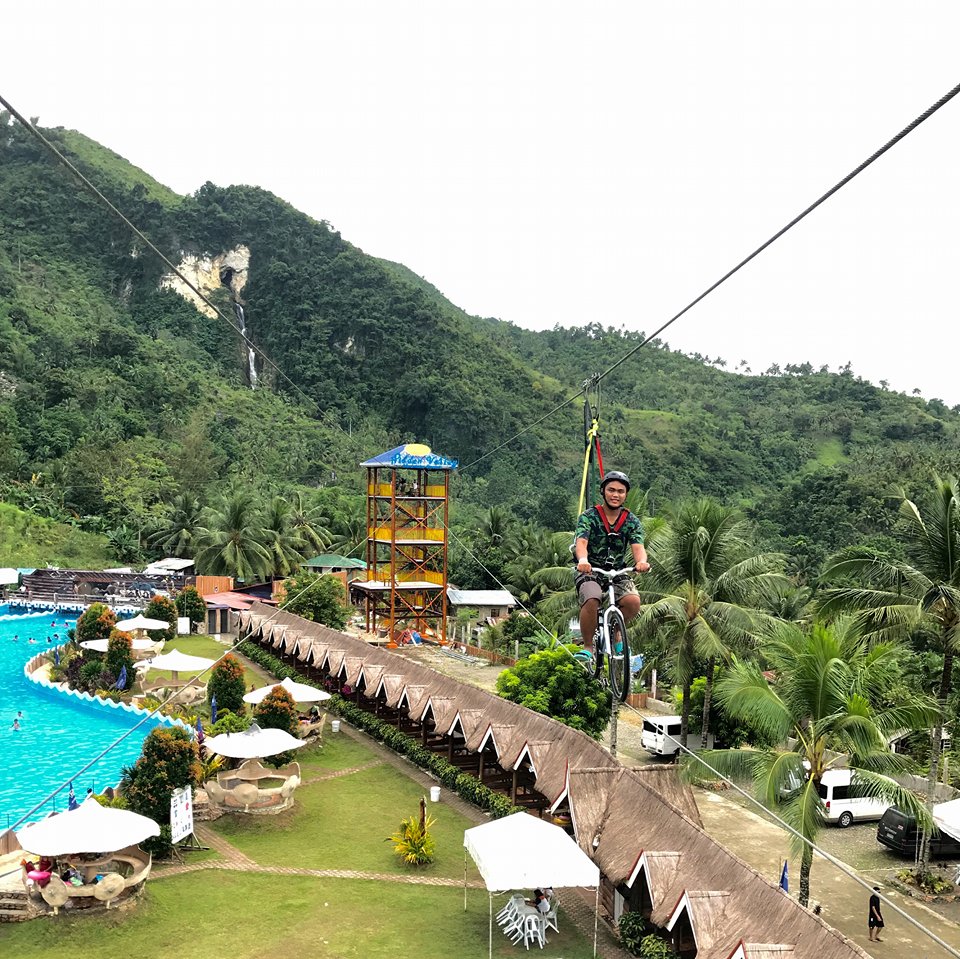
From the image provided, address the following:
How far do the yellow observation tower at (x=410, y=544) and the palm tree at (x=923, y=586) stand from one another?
23372 millimetres

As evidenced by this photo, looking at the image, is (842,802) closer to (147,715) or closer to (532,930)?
(532,930)

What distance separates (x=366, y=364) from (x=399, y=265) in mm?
64039

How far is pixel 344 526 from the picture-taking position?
66.7m

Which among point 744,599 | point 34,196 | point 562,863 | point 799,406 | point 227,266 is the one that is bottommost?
point 562,863

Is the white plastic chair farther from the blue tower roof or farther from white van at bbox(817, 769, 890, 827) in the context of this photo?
the blue tower roof

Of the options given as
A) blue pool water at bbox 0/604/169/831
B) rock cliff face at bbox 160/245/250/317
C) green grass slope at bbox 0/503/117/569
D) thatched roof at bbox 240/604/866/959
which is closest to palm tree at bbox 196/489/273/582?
green grass slope at bbox 0/503/117/569

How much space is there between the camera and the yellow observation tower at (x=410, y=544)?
4125 cm

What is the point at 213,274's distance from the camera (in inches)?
4879

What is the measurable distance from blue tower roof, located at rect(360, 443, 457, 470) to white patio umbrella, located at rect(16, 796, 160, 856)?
24.8 meters

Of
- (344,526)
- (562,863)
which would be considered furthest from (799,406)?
(562,863)

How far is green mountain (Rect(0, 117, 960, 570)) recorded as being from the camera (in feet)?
238

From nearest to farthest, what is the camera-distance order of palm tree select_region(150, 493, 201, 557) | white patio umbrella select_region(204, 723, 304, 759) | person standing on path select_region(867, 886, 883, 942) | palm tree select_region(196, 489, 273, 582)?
person standing on path select_region(867, 886, 883, 942) < white patio umbrella select_region(204, 723, 304, 759) < palm tree select_region(196, 489, 273, 582) < palm tree select_region(150, 493, 201, 557)

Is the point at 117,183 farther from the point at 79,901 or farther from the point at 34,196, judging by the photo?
the point at 79,901

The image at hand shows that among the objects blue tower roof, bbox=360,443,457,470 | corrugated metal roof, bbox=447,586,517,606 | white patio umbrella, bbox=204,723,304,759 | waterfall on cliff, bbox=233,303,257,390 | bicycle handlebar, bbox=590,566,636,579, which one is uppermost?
waterfall on cliff, bbox=233,303,257,390
